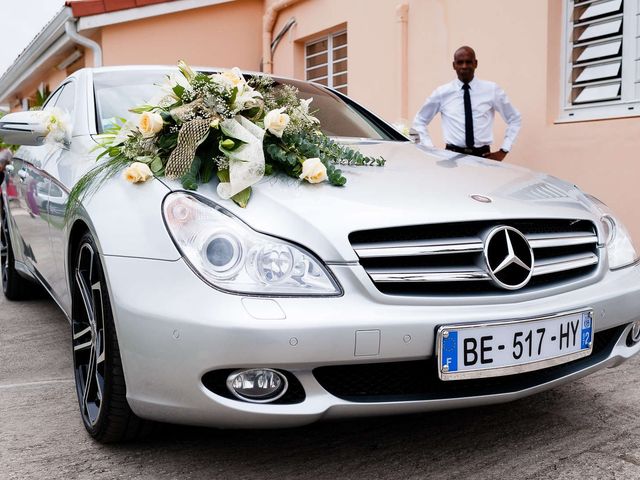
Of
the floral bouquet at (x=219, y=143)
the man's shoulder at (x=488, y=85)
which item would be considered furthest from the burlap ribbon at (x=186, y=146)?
the man's shoulder at (x=488, y=85)

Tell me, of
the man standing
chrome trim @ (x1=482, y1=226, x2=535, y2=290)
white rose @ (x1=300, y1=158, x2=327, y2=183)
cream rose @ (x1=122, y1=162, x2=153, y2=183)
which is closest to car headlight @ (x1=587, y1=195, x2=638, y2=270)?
chrome trim @ (x1=482, y1=226, x2=535, y2=290)

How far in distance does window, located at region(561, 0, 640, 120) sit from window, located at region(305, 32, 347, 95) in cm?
358

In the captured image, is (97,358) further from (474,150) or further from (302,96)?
(474,150)

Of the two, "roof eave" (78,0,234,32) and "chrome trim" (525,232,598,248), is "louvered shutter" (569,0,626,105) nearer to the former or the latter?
"chrome trim" (525,232,598,248)

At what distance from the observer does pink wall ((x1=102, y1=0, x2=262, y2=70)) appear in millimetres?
10508

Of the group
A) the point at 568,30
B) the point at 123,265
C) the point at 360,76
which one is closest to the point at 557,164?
the point at 568,30

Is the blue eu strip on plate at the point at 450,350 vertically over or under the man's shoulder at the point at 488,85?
under

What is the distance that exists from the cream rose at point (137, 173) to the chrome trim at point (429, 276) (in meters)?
0.75

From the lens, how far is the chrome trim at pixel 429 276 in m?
2.08

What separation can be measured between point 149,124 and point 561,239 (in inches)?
52.7

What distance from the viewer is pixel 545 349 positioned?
7.26 ft

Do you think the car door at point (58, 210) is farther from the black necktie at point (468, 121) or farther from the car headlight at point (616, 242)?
the black necktie at point (468, 121)

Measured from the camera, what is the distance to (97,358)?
95.4 inches

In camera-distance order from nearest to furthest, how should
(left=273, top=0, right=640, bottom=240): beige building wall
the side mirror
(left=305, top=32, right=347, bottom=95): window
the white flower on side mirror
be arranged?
the white flower on side mirror < the side mirror < (left=273, top=0, right=640, bottom=240): beige building wall < (left=305, top=32, right=347, bottom=95): window
